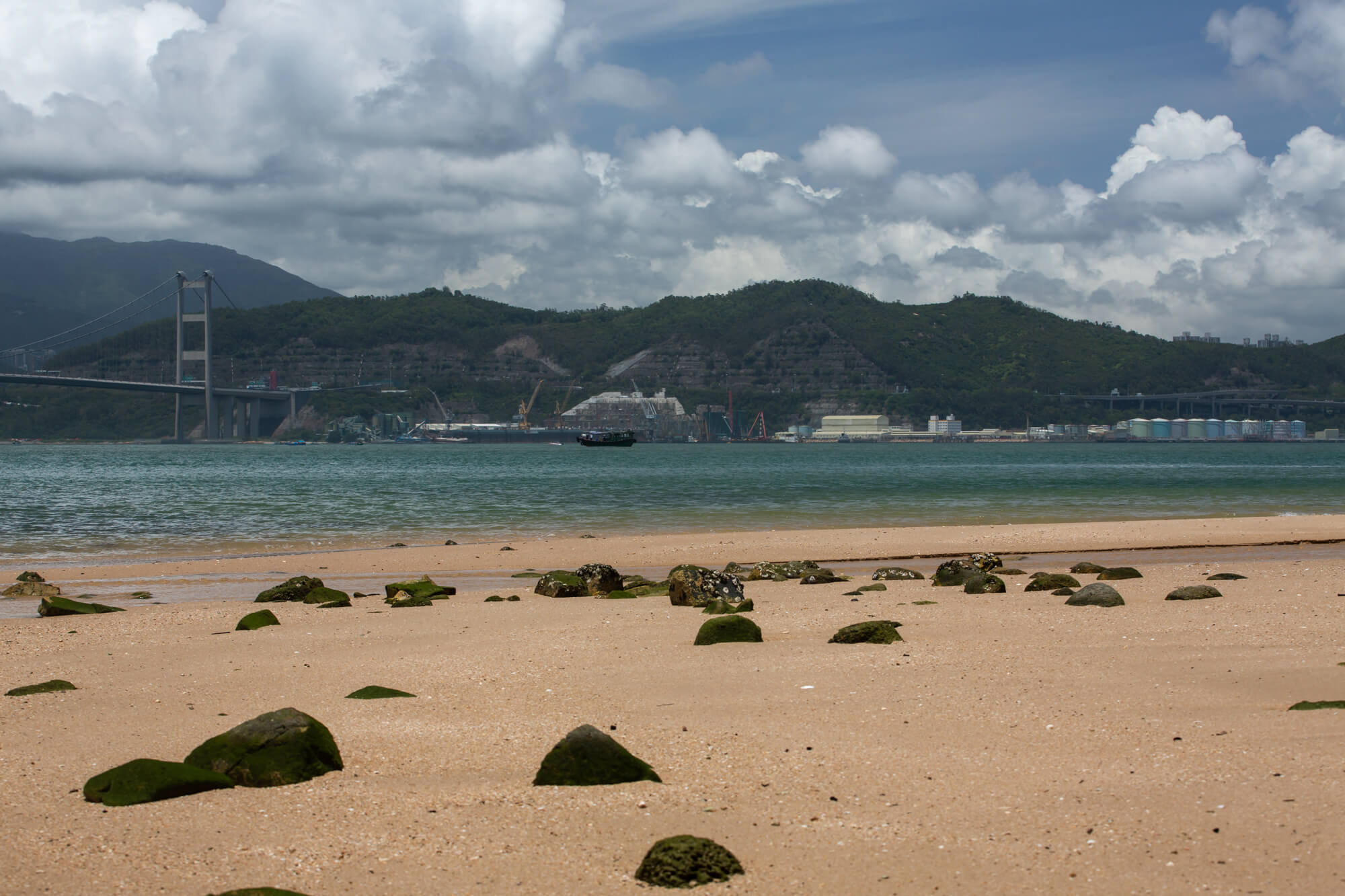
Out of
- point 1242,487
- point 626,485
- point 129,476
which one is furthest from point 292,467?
point 1242,487

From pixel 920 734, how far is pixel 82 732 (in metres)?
4.47

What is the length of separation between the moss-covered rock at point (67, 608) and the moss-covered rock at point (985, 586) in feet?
29.3

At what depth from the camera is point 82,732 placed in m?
6.21

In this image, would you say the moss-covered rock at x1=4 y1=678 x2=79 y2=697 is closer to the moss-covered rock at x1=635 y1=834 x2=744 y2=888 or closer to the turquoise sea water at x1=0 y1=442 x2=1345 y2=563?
the moss-covered rock at x1=635 y1=834 x2=744 y2=888

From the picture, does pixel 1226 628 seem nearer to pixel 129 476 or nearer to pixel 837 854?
pixel 837 854

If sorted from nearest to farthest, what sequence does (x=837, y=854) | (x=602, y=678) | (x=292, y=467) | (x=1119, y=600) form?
(x=837, y=854) < (x=602, y=678) < (x=1119, y=600) < (x=292, y=467)

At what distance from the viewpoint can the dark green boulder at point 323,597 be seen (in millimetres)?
12655

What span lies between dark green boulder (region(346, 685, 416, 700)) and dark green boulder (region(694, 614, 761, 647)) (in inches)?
101

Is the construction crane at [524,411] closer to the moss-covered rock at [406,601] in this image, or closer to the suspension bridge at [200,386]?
the suspension bridge at [200,386]

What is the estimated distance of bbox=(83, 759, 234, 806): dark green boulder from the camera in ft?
15.9

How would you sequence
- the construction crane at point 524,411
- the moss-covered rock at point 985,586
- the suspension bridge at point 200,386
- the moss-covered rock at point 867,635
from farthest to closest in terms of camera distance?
the construction crane at point 524,411, the suspension bridge at point 200,386, the moss-covered rock at point 985,586, the moss-covered rock at point 867,635

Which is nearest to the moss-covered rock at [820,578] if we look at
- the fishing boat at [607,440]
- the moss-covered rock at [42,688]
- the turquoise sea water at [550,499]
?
the moss-covered rock at [42,688]

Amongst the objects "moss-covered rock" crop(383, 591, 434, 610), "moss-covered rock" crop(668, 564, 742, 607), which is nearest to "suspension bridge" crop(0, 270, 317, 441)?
"moss-covered rock" crop(383, 591, 434, 610)

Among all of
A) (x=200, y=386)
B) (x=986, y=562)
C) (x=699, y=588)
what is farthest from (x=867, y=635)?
(x=200, y=386)
